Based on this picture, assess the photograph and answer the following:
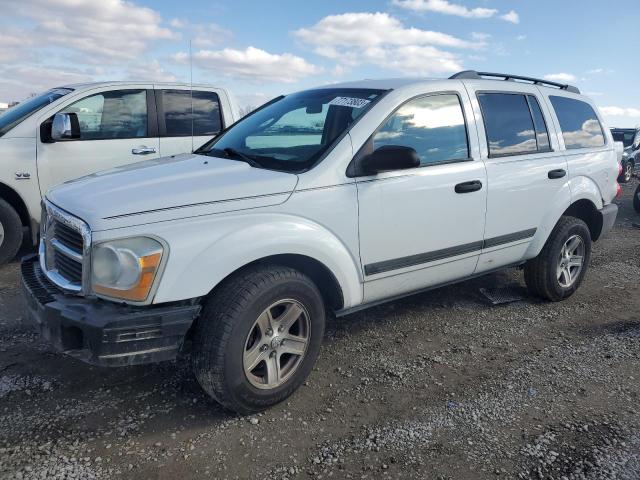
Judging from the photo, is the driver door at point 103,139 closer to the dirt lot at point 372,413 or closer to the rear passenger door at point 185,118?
the rear passenger door at point 185,118

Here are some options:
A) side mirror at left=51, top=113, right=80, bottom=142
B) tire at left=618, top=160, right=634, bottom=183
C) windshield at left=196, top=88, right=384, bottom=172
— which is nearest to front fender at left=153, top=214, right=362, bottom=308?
windshield at left=196, top=88, right=384, bottom=172

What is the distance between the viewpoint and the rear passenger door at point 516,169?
3791 mm

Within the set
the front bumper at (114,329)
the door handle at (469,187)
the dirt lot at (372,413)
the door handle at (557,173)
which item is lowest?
the dirt lot at (372,413)

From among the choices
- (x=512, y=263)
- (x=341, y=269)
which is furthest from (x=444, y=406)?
(x=512, y=263)

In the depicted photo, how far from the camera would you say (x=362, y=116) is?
10.4 ft

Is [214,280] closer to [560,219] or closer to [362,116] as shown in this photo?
[362,116]

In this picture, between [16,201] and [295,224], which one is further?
[16,201]

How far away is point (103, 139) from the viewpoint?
5652 millimetres

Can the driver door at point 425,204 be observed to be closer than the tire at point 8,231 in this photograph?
Yes

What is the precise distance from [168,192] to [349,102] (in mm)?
1441

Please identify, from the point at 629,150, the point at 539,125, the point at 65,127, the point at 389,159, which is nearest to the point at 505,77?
the point at 539,125

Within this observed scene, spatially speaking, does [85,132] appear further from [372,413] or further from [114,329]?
[372,413]

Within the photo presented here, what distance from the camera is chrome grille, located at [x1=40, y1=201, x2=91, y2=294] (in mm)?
2459

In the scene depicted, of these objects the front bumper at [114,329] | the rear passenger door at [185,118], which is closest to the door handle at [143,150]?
the rear passenger door at [185,118]
